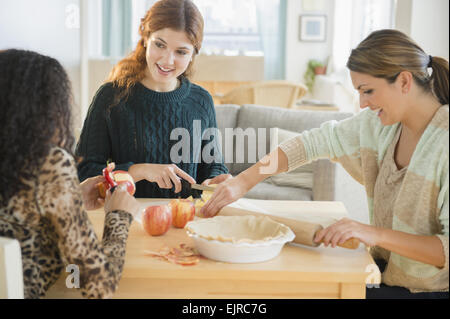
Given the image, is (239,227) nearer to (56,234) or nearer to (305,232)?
(305,232)

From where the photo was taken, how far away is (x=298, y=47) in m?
7.93

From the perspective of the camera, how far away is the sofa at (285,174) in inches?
119

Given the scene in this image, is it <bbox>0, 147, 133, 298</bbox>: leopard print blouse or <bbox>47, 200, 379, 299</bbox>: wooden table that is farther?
<bbox>47, 200, 379, 299</bbox>: wooden table

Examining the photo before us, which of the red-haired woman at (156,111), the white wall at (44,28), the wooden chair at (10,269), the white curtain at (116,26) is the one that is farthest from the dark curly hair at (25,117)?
the white curtain at (116,26)

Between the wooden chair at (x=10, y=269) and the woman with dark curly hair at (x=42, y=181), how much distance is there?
91mm

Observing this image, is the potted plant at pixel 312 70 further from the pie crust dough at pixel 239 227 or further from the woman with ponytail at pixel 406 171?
the pie crust dough at pixel 239 227

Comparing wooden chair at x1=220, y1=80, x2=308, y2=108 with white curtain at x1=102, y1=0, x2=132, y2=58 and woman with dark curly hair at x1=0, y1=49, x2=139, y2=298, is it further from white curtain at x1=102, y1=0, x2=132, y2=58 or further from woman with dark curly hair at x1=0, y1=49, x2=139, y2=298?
woman with dark curly hair at x1=0, y1=49, x2=139, y2=298

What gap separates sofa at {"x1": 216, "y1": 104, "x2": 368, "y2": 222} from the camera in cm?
303

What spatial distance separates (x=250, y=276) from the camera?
116 cm

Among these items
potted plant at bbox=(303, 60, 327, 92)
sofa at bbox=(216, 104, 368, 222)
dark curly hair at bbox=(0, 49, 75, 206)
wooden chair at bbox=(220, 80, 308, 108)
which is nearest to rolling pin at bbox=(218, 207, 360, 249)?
dark curly hair at bbox=(0, 49, 75, 206)

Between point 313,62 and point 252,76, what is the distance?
1577mm

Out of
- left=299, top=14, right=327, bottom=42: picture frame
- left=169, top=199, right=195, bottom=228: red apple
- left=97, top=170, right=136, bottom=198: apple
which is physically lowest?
left=169, top=199, right=195, bottom=228: red apple

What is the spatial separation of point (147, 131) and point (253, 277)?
951mm

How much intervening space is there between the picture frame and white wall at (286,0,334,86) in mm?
53
